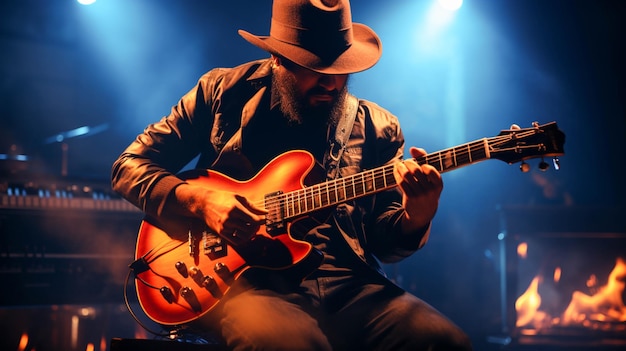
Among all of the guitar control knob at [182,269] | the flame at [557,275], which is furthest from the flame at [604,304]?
the guitar control knob at [182,269]

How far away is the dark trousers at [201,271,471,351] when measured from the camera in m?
2.40

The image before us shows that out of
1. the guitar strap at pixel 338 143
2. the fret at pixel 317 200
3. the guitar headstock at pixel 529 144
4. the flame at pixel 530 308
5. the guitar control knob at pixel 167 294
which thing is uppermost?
the guitar strap at pixel 338 143

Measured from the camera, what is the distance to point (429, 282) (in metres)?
6.72

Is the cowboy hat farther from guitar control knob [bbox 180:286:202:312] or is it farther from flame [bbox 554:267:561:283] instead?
flame [bbox 554:267:561:283]

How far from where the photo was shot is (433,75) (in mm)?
7609

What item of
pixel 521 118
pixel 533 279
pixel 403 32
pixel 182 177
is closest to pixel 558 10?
pixel 521 118

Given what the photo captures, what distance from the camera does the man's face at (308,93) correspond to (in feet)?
10.1

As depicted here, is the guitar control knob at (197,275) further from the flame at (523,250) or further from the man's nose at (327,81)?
the flame at (523,250)

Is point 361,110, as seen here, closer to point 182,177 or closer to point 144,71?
point 182,177

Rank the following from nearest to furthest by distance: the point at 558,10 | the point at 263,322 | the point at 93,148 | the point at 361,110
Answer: the point at 263,322
the point at 361,110
the point at 558,10
the point at 93,148

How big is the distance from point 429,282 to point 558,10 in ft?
10.9

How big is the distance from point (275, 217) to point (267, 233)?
3.1 inches

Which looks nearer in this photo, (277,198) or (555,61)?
(277,198)

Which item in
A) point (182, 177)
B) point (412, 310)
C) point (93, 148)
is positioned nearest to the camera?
point (412, 310)
